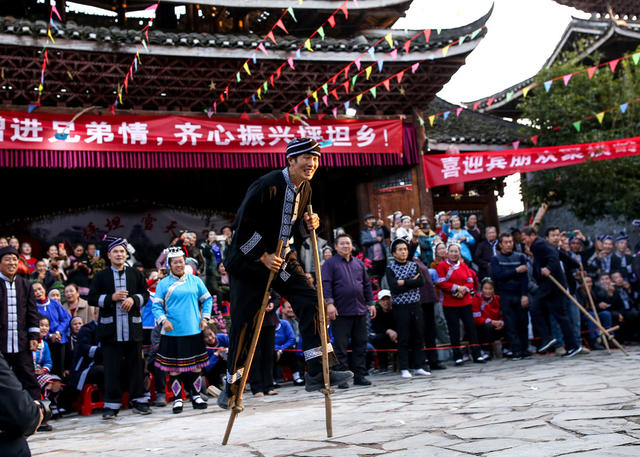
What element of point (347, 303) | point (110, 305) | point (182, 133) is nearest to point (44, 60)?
point (182, 133)

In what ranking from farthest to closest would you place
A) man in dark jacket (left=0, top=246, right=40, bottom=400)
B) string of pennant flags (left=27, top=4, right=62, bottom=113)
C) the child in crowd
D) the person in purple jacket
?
1. string of pennant flags (left=27, top=4, right=62, bottom=113)
2. the child in crowd
3. the person in purple jacket
4. man in dark jacket (left=0, top=246, right=40, bottom=400)

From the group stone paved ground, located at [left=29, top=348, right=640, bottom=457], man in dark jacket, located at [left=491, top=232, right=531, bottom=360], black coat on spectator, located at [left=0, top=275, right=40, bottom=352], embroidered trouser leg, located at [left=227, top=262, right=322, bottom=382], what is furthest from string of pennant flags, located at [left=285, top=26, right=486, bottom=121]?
embroidered trouser leg, located at [left=227, top=262, right=322, bottom=382]

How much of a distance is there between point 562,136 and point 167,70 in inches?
351

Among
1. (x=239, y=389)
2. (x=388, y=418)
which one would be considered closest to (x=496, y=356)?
(x=388, y=418)

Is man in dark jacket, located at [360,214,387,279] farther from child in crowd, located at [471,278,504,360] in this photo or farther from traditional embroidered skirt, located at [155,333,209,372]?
traditional embroidered skirt, located at [155,333,209,372]

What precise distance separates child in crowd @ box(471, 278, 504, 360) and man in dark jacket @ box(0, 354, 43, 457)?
7689 mm

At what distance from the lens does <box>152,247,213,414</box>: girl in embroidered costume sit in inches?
265

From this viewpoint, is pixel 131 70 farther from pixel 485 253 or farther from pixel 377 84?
pixel 485 253

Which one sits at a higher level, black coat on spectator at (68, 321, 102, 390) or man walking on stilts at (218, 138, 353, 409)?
man walking on stilts at (218, 138, 353, 409)

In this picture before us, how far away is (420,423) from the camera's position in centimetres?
427

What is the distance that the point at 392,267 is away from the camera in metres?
8.49

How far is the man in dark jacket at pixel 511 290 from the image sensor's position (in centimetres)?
913

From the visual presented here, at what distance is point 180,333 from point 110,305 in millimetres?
782

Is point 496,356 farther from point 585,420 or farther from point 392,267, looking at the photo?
point 585,420
